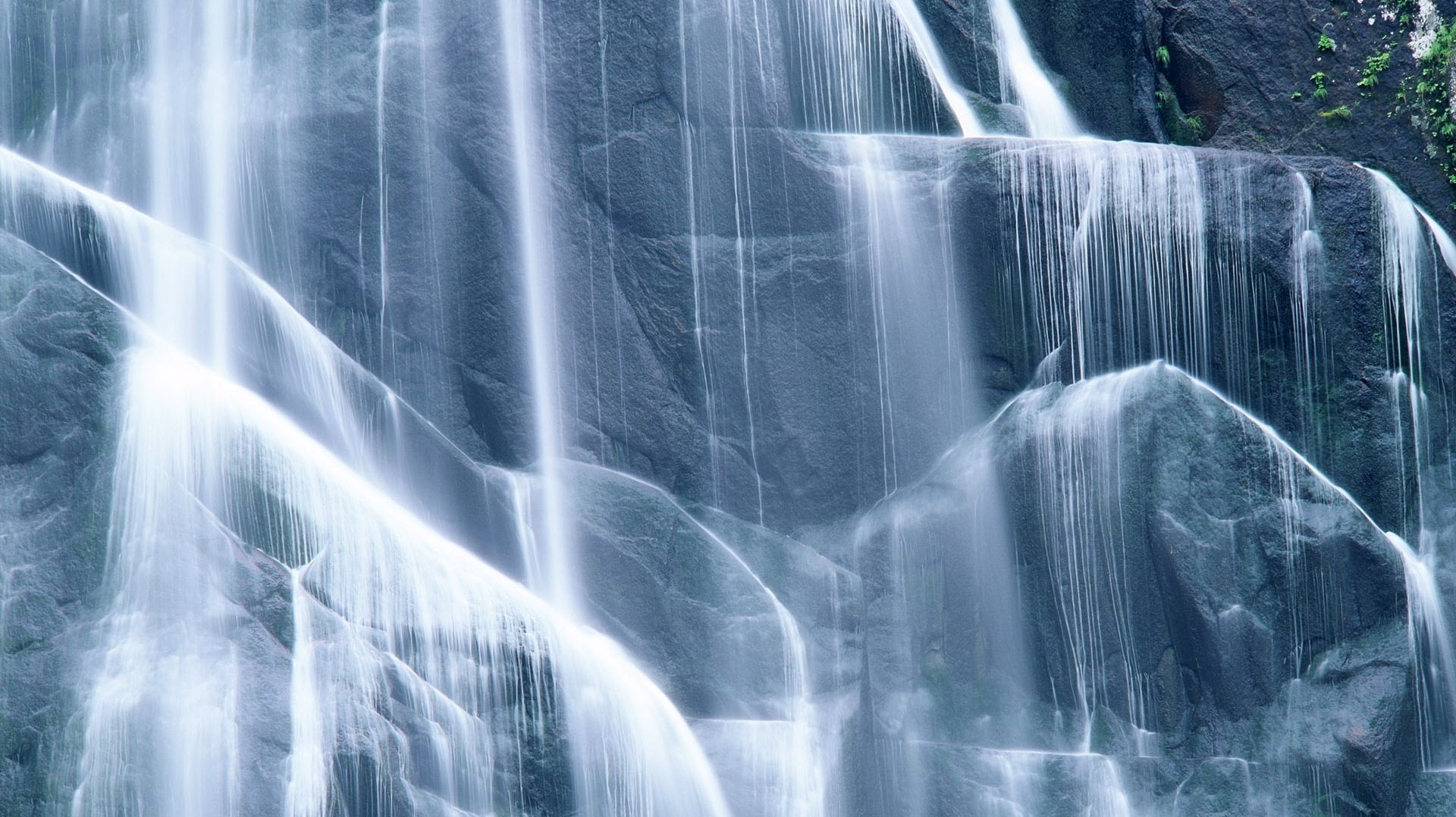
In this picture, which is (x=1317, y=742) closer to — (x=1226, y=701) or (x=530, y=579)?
(x=1226, y=701)

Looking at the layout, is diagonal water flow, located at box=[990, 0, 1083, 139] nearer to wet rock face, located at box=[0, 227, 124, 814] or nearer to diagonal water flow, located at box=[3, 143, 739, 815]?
diagonal water flow, located at box=[3, 143, 739, 815]

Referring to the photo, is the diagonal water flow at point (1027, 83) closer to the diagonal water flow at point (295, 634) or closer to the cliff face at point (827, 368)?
the cliff face at point (827, 368)

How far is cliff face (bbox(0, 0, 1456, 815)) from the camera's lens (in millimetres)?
10594

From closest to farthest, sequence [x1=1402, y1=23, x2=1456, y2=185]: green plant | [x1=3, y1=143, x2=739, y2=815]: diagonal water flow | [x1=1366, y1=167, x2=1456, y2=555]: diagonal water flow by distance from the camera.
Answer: [x1=3, y1=143, x2=739, y2=815]: diagonal water flow, [x1=1366, y1=167, x2=1456, y2=555]: diagonal water flow, [x1=1402, y1=23, x2=1456, y2=185]: green plant

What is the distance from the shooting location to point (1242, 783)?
10.6 meters

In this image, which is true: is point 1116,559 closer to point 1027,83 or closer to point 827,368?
point 827,368

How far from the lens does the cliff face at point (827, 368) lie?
10594 millimetres

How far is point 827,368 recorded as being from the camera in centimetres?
1135

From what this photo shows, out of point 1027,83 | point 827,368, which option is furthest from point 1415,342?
point 827,368

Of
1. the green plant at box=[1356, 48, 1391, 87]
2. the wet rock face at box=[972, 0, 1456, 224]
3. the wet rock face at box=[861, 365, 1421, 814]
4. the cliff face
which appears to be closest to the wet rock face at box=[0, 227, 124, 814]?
the cliff face

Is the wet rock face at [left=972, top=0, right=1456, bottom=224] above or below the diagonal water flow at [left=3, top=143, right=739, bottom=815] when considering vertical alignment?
above

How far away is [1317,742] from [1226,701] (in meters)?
0.71

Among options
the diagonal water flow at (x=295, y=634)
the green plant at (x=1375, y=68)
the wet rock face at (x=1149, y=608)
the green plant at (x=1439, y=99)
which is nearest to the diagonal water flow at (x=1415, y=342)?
the wet rock face at (x=1149, y=608)

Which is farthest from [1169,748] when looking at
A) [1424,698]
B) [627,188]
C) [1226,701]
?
[627,188]
